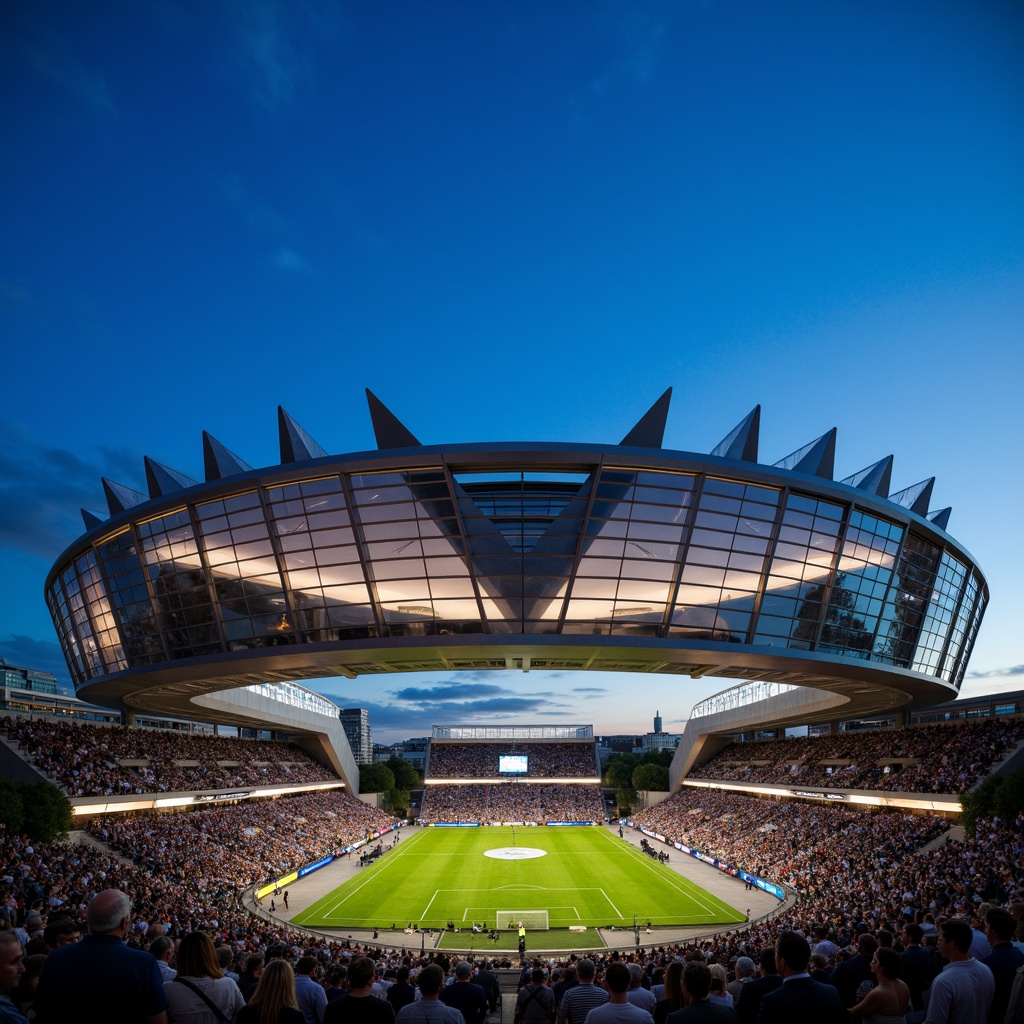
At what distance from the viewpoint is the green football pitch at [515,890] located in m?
40.9

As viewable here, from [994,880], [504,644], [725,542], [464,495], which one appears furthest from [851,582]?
[464,495]

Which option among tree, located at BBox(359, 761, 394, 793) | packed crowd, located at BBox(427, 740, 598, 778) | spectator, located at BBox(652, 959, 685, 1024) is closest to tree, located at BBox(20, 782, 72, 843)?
spectator, located at BBox(652, 959, 685, 1024)

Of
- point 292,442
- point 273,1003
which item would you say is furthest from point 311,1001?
point 292,442

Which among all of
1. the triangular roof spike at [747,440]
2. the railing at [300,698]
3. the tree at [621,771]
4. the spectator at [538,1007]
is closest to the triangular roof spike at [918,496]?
the triangular roof spike at [747,440]

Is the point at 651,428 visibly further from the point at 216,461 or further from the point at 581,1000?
the point at 581,1000

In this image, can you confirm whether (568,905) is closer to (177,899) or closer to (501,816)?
(177,899)

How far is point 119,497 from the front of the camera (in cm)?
3644

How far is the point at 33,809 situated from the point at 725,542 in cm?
3309

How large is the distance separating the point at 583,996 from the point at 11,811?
31702 mm

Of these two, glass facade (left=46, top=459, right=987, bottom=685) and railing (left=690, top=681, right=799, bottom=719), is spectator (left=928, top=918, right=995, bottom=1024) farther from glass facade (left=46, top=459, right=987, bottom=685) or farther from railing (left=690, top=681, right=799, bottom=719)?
railing (left=690, top=681, right=799, bottom=719)

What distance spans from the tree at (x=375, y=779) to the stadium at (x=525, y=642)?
1657 inches

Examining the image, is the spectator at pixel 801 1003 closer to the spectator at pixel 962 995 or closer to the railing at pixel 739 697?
the spectator at pixel 962 995

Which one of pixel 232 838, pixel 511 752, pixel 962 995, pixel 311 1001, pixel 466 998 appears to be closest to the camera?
pixel 962 995

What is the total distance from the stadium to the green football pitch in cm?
41
